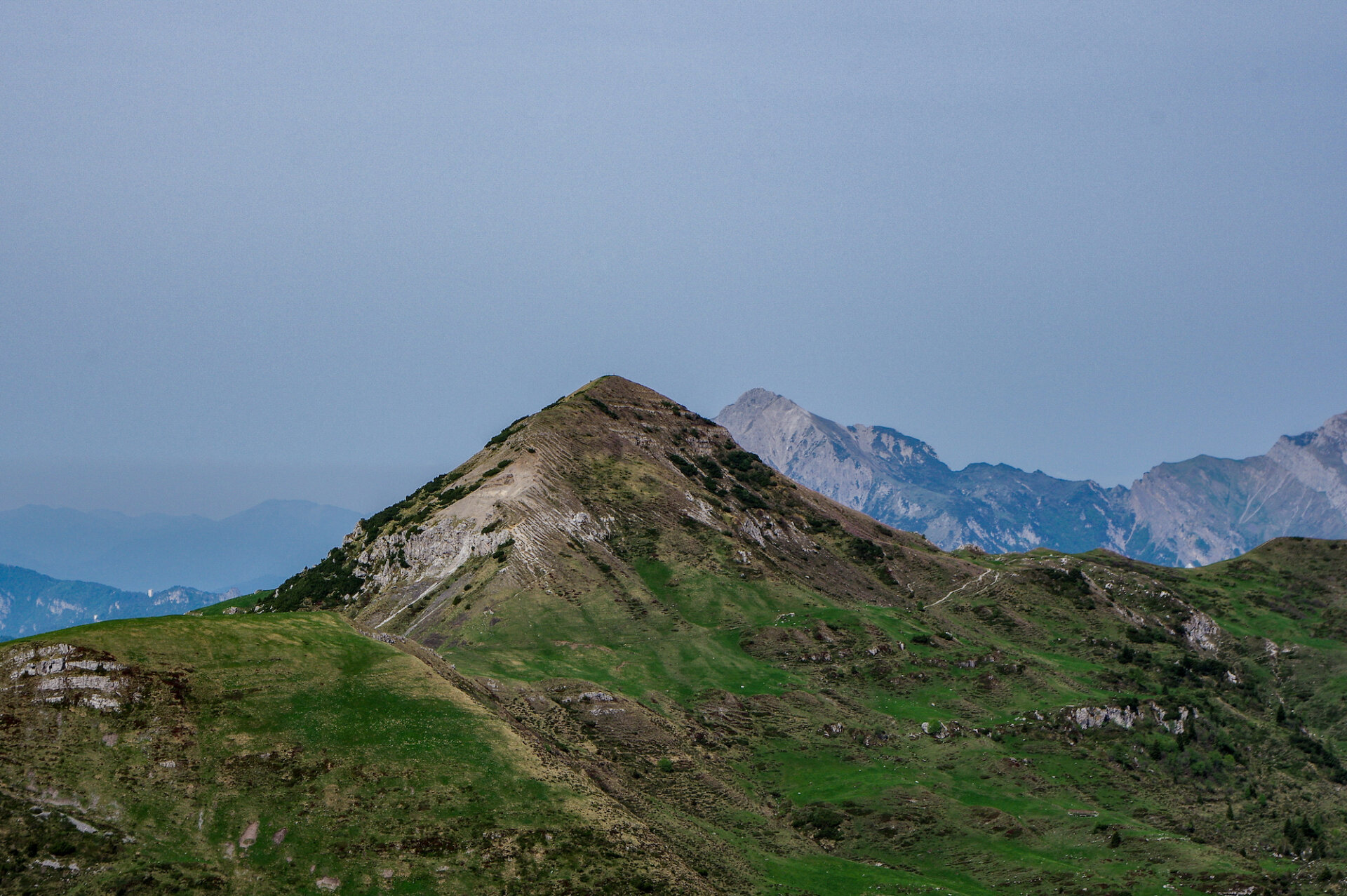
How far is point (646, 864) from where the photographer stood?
234 feet

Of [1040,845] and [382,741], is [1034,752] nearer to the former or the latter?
[1040,845]

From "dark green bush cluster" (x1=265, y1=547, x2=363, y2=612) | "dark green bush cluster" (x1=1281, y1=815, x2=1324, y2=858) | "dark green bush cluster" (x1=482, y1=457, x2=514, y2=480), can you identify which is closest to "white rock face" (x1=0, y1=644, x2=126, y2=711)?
"dark green bush cluster" (x1=265, y1=547, x2=363, y2=612)

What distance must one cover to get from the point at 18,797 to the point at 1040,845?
289ft

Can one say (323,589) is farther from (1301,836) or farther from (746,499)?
(1301,836)

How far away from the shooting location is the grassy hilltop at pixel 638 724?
66188 mm

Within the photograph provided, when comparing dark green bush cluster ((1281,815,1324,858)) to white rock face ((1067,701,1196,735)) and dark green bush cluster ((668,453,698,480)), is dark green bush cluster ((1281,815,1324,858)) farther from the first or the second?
dark green bush cluster ((668,453,698,480))

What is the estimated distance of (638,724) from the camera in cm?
11100

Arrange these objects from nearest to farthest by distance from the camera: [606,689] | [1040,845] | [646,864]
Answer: [646,864]
[1040,845]
[606,689]

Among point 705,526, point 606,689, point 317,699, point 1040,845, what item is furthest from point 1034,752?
point 317,699

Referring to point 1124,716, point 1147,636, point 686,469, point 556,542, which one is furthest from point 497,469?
point 1147,636

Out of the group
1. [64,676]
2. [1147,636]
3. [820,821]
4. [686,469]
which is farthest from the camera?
[686,469]

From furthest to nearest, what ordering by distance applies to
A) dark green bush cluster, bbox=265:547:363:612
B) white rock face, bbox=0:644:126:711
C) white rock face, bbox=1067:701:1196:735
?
dark green bush cluster, bbox=265:547:363:612
white rock face, bbox=1067:701:1196:735
white rock face, bbox=0:644:126:711

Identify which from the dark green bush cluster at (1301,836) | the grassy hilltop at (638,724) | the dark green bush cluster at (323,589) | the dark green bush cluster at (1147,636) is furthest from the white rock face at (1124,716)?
the dark green bush cluster at (323,589)

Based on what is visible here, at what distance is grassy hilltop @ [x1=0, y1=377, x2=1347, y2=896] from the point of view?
66188 millimetres
